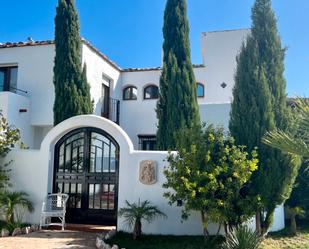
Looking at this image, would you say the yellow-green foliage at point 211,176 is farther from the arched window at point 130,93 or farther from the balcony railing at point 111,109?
the arched window at point 130,93

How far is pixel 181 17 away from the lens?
16312 mm

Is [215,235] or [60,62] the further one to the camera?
[60,62]

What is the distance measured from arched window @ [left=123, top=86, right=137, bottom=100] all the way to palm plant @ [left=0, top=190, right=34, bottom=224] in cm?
1071

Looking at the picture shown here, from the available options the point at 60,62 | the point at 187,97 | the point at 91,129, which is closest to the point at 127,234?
the point at 91,129

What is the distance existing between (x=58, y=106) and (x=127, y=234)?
7476mm

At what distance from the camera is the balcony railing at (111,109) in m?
19.9

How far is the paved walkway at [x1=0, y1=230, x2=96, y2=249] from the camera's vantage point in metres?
Result: 9.06

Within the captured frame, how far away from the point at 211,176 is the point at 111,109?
12431 millimetres

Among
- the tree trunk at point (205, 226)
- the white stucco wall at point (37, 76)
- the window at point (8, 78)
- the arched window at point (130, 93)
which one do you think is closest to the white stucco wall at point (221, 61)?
the arched window at point (130, 93)

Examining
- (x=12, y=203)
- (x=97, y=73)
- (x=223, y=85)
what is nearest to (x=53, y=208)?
(x=12, y=203)

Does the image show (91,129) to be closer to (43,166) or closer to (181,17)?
(43,166)

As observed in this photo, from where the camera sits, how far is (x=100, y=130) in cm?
1153

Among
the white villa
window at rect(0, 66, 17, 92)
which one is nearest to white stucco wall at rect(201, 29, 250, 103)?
the white villa

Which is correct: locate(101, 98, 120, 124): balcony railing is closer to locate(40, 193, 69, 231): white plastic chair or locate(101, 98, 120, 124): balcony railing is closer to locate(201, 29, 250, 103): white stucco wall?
locate(201, 29, 250, 103): white stucco wall
